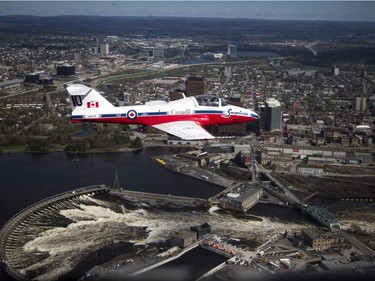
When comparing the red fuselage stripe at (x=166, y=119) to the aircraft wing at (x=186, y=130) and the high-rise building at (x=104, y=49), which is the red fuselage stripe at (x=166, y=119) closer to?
the aircraft wing at (x=186, y=130)

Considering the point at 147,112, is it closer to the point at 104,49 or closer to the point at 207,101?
the point at 207,101

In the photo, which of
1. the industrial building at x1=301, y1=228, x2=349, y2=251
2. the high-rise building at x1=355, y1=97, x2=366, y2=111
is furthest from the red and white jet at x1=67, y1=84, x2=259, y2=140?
the high-rise building at x1=355, y1=97, x2=366, y2=111

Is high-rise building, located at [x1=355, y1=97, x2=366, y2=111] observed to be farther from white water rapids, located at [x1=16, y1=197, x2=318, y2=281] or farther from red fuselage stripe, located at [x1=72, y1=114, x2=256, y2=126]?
red fuselage stripe, located at [x1=72, y1=114, x2=256, y2=126]

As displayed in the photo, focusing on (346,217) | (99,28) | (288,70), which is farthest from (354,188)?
(99,28)

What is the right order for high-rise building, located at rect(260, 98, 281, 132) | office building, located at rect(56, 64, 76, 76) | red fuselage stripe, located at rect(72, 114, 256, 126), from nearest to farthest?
1. red fuselage stripe, located at rect(72, 114, 256, 126)
2. high-rise building, located at rect(260, 98, 281, 132)
3. office building, located at rect(56, 64, 76, 76)

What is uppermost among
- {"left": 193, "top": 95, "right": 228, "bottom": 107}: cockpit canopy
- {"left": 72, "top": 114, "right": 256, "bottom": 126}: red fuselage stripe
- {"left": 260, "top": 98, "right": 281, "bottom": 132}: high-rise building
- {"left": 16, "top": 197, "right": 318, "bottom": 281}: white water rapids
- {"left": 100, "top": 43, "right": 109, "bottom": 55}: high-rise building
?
{"left": 193, "top": 95, "right": 228, "bottom": 107}: cockpit canopy

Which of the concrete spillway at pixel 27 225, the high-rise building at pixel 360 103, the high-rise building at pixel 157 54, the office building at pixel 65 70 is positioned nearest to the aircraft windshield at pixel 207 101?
the concrete spillway at pixel 27 225
